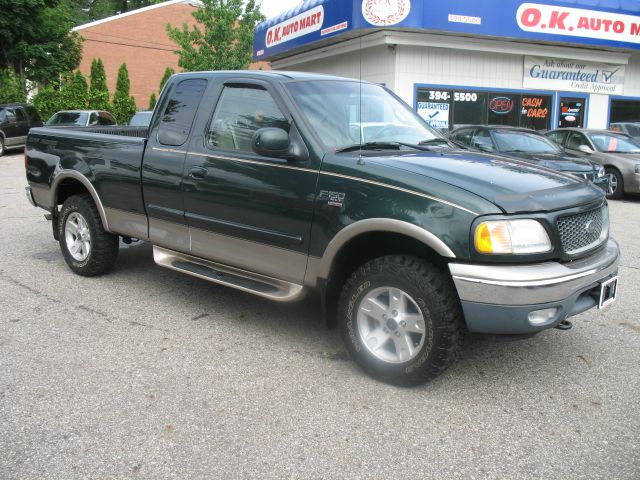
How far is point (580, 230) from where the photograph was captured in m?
3.48

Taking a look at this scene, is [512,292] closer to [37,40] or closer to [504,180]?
[504,180]

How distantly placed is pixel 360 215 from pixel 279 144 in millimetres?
740

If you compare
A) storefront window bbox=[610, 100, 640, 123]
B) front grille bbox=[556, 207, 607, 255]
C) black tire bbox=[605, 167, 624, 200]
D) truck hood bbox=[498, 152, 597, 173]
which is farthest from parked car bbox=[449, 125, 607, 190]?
storefront window bbox=[610, 100, 640, 123]

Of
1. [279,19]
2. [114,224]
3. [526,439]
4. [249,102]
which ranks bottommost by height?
[526,439]

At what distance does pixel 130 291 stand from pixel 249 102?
224cm

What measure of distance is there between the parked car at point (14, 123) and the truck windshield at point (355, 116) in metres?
20.2

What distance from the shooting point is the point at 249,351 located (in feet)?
13.5

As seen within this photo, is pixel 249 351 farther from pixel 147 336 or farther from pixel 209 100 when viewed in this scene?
pixel 209 100

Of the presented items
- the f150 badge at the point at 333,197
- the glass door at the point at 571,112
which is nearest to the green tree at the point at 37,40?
the glass door at the point at 571,112

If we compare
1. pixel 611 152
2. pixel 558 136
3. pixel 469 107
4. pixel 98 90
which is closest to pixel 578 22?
pixel 469 107

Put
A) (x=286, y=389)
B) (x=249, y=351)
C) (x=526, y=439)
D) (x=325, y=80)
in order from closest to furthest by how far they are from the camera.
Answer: (x=526, y=439), (x=286, y=389), (x=249, y=351), (x=325, y=80)

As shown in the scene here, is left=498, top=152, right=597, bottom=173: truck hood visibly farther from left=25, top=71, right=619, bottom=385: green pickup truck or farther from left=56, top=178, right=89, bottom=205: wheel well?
left=56, top=178, right=89, bottom=205: wheel well

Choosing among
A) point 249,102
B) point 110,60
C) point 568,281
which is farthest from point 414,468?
point 110,60

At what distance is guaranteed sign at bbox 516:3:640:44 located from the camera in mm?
16391
